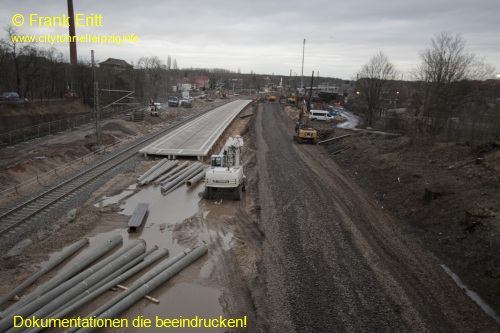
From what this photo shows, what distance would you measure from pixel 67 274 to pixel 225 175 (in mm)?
9386

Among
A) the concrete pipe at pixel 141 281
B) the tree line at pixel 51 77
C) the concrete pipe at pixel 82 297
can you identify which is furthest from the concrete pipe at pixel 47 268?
the tree line at pixel 51 77

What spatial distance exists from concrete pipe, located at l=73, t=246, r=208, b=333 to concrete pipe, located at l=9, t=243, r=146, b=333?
4.51ft

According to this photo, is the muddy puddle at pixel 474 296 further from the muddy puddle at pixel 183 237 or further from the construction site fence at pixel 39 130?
the construction site fence at pixel 39 130

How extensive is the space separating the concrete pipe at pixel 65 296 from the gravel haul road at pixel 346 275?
4.66 meters

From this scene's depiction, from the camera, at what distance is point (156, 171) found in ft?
81.5

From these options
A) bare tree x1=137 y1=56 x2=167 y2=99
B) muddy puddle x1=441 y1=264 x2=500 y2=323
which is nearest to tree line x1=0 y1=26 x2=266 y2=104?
bare tree x1=137 y1=56 x2=167 y2=99

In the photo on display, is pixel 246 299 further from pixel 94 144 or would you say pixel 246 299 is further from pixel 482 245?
pixel 94 144

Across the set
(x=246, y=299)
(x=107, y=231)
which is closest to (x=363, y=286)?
(x=246, y=299)

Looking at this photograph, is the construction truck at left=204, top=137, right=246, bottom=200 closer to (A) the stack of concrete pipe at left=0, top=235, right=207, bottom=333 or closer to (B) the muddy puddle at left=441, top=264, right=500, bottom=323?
(A) the stack of concrete pipe at left=0, top=235, right=207, bottom=333

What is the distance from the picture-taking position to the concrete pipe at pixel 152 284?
31.9ft

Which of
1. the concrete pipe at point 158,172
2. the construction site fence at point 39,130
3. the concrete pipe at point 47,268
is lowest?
the concrete pipe at point 47,268

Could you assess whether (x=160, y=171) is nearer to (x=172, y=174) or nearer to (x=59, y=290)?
(x=172, y=174)

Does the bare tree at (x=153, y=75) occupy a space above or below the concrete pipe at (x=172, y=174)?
above

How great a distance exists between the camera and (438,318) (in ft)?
31.7
